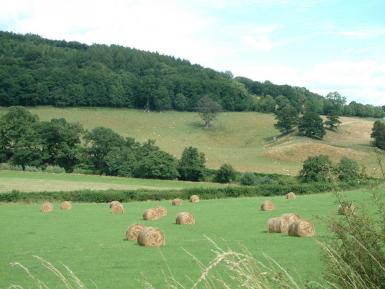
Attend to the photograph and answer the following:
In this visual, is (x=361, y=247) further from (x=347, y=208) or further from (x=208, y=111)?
(x=208, y=111)

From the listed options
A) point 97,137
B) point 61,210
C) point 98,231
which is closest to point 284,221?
point 98,231

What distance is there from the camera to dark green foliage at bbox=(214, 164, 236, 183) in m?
71.4

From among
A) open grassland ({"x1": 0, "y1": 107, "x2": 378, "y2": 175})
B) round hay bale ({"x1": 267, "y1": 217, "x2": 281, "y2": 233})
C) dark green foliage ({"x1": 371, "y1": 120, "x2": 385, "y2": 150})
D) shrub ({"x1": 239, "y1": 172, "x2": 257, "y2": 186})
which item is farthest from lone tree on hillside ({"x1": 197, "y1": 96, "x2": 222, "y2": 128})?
round hay bale ({"x1": 267, "y1": 217, "x2": 281, "y2": 233})

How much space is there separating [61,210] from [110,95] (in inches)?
3728

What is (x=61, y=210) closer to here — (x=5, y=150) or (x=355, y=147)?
(x=5, y=150)

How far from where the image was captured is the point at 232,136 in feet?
390

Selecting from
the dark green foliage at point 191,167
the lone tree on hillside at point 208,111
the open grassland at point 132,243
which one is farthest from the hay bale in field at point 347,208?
the lone tree on hillside at point 208,111

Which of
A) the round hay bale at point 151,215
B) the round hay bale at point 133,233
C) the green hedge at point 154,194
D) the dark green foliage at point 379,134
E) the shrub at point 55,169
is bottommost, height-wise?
the shrub at point 55,169

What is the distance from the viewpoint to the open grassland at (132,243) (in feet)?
49.0

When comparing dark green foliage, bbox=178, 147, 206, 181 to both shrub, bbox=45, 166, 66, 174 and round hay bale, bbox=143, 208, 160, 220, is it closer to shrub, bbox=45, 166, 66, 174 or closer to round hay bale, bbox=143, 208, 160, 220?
shrub, bbox=45, 166, 66, 174

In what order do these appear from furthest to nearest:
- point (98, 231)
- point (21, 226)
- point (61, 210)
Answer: point (61, 210), point (21, 226), point (98, 231)

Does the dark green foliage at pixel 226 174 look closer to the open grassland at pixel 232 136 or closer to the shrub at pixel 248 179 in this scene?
the shrub at pixel 248 179

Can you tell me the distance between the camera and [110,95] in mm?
131625

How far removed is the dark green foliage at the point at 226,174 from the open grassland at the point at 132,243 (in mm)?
33396
